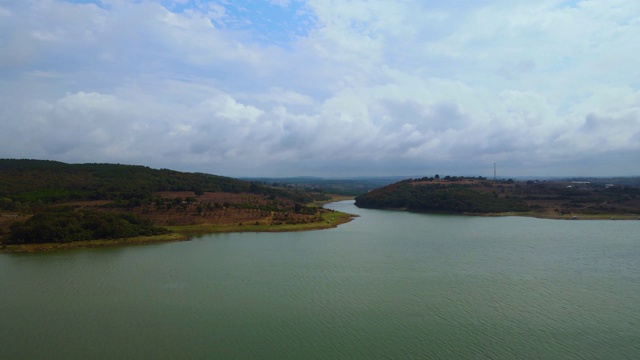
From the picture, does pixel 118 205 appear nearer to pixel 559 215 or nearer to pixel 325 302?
pixel 325 302

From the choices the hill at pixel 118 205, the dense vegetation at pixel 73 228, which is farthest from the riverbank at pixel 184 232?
the dense vegetation at pixel 73 228

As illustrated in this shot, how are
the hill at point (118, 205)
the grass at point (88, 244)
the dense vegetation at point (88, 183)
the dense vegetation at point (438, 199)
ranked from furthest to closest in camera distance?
the dense vegetation at point (438, 199) → the dense vegetation at point (88, 183) → the hill at point (118, 205) → the grass at point (88, 244)

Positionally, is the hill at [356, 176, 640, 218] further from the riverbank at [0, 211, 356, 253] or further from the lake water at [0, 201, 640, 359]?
the lake water at [0, 201, 640, 359]

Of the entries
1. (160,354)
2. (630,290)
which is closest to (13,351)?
(160,354)

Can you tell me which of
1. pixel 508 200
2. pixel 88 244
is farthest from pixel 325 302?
pixel 508 200

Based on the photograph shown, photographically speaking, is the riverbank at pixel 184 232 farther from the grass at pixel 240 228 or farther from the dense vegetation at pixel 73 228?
the dense vegetation at pixel 73 228

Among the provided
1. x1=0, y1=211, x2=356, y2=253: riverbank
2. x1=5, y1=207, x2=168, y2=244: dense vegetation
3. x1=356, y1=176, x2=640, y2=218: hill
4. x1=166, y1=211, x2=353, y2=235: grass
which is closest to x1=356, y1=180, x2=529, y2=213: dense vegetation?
x1=356, y1=176, x2=640, y2=218: hill
